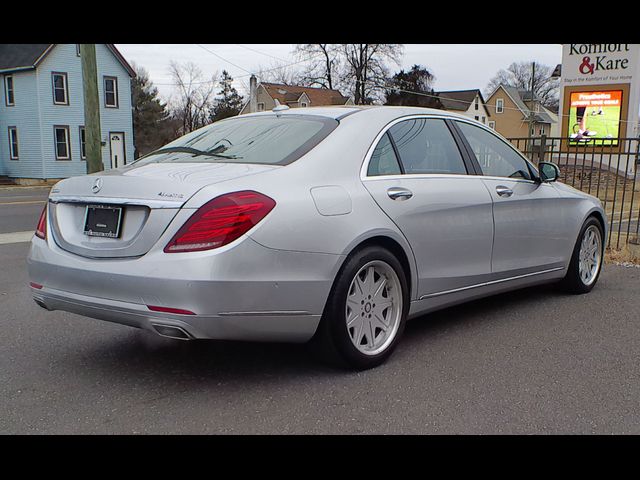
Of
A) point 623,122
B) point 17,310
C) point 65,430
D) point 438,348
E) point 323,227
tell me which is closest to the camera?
point 65,430

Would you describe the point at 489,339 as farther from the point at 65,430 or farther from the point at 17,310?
the point at 17,310

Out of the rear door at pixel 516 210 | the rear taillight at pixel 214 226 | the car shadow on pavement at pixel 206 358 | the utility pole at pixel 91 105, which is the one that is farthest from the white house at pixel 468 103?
the rear taillight at pixel 214 226

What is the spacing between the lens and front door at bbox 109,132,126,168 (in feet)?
118

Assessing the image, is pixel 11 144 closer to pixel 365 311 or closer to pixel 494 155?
pixel 494 155

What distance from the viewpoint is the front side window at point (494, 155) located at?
16.8ft

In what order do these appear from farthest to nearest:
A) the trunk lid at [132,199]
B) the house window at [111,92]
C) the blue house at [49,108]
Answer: the house window at [111,92] < the blue house at [49,108] < the trunk lid at [132,199]

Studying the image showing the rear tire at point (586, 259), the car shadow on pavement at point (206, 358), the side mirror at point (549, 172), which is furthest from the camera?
the rear tire at point (586, 259)

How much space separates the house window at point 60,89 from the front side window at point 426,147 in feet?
108

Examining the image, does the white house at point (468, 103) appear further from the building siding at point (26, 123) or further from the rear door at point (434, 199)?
the rear door at point (434, 199)

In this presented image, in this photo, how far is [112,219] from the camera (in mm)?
3570

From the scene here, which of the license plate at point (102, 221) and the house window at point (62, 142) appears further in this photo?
the house window at point (62, 142)

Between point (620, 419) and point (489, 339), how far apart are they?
4.61 feet

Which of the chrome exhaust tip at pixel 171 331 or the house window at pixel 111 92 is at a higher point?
the house window at pixel 111 92
